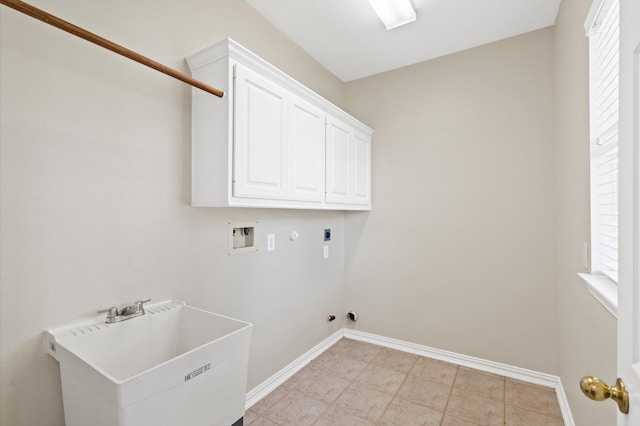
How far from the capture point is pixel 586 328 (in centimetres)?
150

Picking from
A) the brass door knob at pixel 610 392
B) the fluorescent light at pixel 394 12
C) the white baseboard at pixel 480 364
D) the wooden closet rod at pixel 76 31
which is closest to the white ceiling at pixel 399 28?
the fluorescent light at pixel 394 12

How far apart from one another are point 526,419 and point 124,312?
242 cm

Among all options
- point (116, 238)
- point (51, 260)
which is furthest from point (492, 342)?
point (51, 260)

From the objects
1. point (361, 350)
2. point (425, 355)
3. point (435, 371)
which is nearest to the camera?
point (435, 371)

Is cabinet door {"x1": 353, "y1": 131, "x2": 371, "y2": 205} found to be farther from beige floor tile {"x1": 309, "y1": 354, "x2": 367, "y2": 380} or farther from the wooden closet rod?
the wooden closet rod

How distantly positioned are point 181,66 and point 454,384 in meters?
2.84

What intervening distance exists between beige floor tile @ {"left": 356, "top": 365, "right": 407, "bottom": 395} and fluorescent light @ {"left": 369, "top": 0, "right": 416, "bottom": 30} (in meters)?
2.68

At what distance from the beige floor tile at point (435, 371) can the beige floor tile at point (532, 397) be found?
38cm

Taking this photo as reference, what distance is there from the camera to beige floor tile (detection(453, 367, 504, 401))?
2.23m

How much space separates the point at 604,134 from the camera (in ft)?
4.36

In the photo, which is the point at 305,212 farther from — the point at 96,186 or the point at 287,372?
the point at 96,186

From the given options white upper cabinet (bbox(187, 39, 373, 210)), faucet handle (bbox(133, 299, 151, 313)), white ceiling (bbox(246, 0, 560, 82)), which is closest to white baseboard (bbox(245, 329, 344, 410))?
faucet handle (bbox(133, 299, 151, 313))

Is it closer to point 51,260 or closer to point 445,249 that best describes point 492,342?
point 445,249

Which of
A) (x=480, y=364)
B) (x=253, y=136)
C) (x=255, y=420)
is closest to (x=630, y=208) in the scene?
(x=253, y=136)
